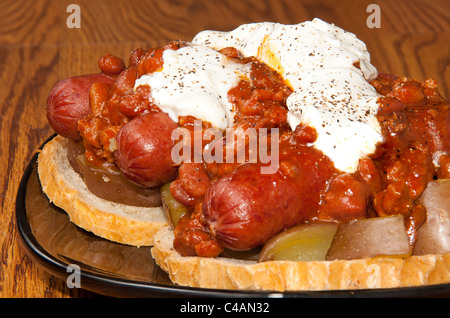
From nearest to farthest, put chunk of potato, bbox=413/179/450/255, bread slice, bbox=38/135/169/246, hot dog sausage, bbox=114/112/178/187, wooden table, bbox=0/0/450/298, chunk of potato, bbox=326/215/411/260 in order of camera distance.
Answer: chunk of potato, bbox=326/215/411/260
chunk of potato, bbox=413/179/450/255
hot dog sausage, bbox=114/112/178/187
bread slice, bbox=38/135/169/246
wooden table, bbox=0/0/450/298

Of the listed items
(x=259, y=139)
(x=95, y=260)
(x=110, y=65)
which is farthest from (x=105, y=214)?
(x=259, y=139)

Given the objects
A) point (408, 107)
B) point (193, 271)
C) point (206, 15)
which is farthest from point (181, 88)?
point (206, 15)

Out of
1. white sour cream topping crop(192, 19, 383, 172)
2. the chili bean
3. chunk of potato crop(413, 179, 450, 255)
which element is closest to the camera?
chunk of potato crop(413, 179, 450, 255)

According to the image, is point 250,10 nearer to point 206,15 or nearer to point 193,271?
point 206,15

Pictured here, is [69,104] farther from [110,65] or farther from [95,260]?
[95,260]

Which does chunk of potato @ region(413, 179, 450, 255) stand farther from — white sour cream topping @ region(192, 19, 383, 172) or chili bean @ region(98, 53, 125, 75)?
chili bean @ region(98, 53, 125, 75)

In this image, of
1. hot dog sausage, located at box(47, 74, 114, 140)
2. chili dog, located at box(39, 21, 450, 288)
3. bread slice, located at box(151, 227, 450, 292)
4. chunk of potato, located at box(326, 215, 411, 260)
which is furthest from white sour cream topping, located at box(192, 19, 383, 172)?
hot dog sausage, located at box(47, 74, 114, 140)

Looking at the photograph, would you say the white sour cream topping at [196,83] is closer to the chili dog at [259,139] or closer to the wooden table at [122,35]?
the chili dog at [259,139]

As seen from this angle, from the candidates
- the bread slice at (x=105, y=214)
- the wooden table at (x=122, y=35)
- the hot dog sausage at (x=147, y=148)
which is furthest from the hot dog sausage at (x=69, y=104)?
the wooden table at (x=122, y=35)
